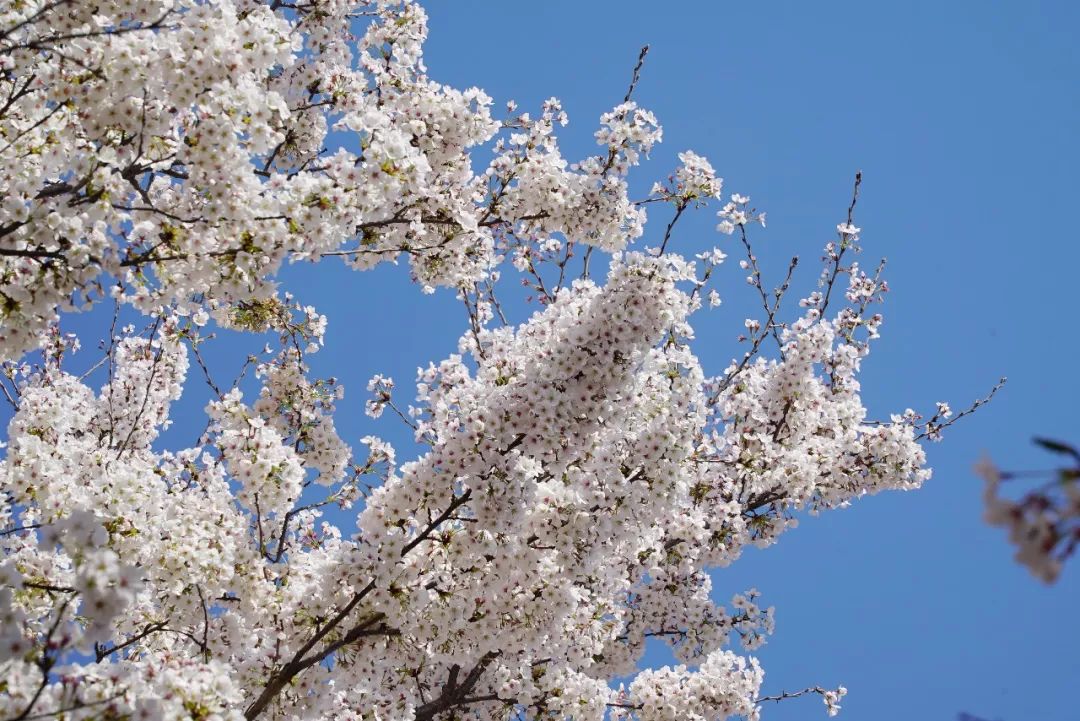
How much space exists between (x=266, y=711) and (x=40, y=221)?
4.76 meters

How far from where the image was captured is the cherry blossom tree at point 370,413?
6250 mm

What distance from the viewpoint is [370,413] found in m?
10.6

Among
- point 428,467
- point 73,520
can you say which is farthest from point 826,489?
point 73,520

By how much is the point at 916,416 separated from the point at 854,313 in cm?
177

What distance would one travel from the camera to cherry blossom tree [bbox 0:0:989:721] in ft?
20.5

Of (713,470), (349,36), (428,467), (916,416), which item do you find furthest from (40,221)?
(916,416)

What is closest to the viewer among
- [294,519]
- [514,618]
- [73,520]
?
[73,520]

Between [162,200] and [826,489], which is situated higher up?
[162,200]

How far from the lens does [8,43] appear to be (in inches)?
247

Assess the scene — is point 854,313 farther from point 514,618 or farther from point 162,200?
point 162,200

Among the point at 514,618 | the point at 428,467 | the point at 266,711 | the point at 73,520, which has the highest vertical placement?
the point at 428,467

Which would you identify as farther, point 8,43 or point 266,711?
point 266,711

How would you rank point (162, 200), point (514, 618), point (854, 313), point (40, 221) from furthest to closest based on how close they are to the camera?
point (854, 313)
point (514, 618)
point (162, 200)
point (40, 221)

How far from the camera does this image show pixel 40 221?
5.88 meters
